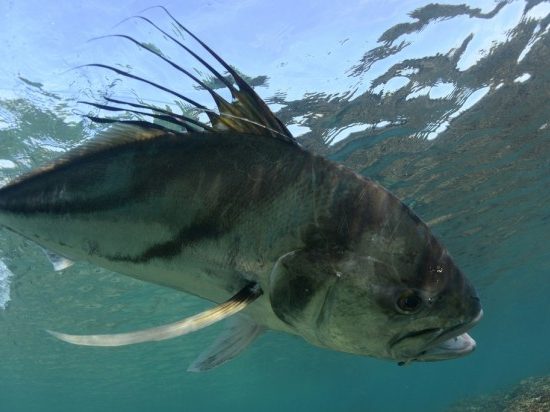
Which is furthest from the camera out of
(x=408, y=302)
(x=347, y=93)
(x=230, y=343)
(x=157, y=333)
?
(x=347, y=93)

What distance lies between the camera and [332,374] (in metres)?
62.2

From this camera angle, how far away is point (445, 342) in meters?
1.97

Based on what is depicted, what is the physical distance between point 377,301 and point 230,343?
0.86m

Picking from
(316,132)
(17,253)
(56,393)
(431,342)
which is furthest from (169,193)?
(56,393)

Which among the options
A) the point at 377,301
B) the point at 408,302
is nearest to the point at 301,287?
the point at 377,301

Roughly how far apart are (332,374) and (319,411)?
337 feet

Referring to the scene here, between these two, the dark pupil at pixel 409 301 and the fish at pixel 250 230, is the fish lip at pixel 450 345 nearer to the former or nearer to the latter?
the fish at pixel 250 230

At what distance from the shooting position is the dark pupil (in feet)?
6.11

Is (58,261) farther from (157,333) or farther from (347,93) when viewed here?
(347,93)

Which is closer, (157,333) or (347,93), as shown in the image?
(157,333)

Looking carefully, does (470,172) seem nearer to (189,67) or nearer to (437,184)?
(437,184)

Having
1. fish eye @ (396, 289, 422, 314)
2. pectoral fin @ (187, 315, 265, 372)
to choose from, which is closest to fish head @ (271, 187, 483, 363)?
fish eye @ (396, 289, 422, 314)

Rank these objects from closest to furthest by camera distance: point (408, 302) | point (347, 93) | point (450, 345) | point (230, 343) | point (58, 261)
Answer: point (408, 302)
point (450, 345)
point (230, 343)
point (58, 261)
point (347, 93)

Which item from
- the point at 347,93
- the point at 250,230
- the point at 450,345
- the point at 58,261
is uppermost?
the point at 347,93
